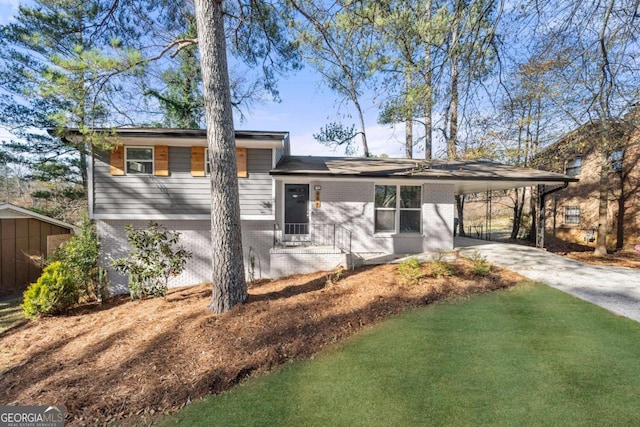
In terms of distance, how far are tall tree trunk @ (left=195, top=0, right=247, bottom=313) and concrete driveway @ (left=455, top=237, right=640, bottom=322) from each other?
6928 millimetres

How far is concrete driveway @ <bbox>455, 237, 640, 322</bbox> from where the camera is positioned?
205 inches

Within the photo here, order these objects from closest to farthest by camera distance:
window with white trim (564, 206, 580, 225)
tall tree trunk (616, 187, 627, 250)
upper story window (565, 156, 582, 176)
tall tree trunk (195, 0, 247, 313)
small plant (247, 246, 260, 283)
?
tall tree trunk (195, 0, 247, 313) → small plant (247, 246, 260, 283) → tall tree trunk (616, 187, 627, 250) → upper story window (565, 156, 582, 176) → window with white trim (564, 206, 580, 225)

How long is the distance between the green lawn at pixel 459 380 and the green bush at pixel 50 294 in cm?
599

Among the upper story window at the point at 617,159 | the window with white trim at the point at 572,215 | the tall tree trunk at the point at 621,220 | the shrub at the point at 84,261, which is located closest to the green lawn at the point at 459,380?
the shrub at the point at 84,261

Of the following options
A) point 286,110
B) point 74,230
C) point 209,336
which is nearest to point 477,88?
point 209,336

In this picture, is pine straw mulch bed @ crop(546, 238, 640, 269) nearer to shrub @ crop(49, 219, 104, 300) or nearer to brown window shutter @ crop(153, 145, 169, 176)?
brown window shutter @ crop(153, 145, 169, 176)

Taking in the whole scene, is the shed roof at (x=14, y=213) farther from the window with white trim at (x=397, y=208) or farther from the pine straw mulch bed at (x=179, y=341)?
the window with white trim at (x=397, y=208)

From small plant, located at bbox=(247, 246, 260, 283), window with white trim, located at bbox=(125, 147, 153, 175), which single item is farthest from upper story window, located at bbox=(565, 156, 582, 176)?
window with white trim, located at bbox=(125, 147, 153, 175)

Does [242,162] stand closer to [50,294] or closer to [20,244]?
[50,294]

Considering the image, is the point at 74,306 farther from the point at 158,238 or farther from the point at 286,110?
the point at 286,110

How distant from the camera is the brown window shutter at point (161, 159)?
26.2 feet

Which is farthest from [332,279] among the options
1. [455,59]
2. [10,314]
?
[10,314]

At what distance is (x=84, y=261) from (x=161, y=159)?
353 centimetres

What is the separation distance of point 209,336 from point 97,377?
52.8 inches
